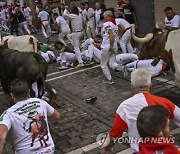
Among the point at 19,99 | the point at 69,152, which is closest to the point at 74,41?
the point at 69,152

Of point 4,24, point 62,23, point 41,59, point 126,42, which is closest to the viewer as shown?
point 41,59

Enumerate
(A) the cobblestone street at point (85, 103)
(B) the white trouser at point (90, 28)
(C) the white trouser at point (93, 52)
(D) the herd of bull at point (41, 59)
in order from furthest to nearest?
1. (B) the white trouser at point (90, 28)
2. (C) the white trouser at point (93, 52)
3. (D) the herd of bull at point (41, 59)
4. (A) the cobblestone street at point (85, 103)

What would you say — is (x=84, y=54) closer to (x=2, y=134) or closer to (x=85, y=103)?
(x=85, y=103)

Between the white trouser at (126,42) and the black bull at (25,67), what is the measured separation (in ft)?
14.2

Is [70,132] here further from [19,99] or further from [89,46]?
[89,46]

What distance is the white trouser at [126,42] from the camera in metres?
11.4

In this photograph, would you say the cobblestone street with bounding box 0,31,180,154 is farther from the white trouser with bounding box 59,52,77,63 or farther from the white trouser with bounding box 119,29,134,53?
the white trouser with bounding box 119,29,134,53

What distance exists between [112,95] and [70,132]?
2133mm

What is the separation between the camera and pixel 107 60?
31.3ft

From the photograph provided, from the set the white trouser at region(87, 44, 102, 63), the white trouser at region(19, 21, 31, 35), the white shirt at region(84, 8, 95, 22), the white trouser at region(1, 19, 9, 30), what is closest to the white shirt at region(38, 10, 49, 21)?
the white trouser at region(19, 21, 31, 35)

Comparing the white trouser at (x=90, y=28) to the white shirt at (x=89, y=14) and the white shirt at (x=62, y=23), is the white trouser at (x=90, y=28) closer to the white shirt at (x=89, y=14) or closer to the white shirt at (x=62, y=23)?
the white shirt at (x=89, y=14)

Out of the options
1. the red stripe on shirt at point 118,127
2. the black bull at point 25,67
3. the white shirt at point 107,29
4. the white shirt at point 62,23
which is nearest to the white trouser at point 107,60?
the white shirt at point 107,29

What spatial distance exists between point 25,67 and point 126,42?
5080 mm

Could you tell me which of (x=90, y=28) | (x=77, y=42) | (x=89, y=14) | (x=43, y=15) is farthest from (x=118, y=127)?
(x=43, y=15)
